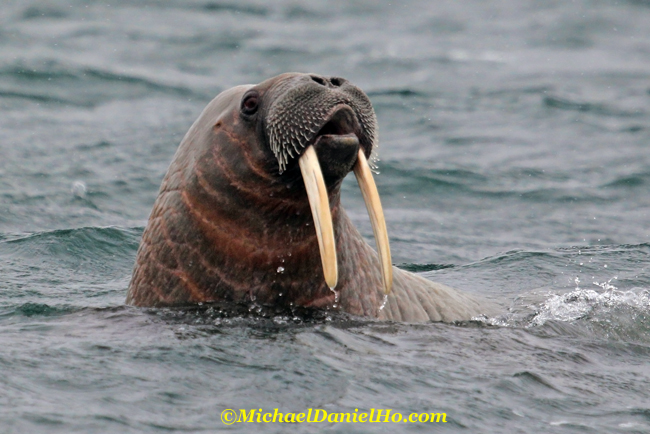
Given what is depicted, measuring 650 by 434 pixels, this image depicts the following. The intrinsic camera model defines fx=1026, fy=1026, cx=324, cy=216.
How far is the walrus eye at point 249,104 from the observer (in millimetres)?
6961

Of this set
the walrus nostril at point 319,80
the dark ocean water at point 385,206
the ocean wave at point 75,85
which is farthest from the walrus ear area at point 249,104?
the ocean wave at point 75,85

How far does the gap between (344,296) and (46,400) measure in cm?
248

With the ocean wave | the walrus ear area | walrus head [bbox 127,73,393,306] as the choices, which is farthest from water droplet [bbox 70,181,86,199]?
the walrus ear area

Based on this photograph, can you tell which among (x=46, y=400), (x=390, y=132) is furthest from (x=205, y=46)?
(x=46, y=400)

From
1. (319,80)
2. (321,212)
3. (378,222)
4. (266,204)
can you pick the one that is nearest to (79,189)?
(266,204)

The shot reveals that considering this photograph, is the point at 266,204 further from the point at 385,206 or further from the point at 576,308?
the point at 385,206

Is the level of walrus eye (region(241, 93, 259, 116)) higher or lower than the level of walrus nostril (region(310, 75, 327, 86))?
lower

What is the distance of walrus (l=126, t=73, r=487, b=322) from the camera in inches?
258

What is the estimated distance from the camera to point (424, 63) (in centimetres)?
2147

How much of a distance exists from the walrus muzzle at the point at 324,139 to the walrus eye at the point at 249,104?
279mm

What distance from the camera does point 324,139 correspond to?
258 inches

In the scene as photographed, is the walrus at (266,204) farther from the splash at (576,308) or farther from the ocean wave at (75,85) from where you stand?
the ocean wave at (75,85)

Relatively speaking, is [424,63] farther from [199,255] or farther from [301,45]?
[199,255]

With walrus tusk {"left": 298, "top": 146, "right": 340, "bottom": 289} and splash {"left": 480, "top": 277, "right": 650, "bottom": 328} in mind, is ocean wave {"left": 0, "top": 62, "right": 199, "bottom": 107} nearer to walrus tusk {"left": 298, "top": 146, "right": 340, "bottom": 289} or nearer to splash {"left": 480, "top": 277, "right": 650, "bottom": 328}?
splash {"left": 480, "top": 277, "right": 650, "bottom": 328}
